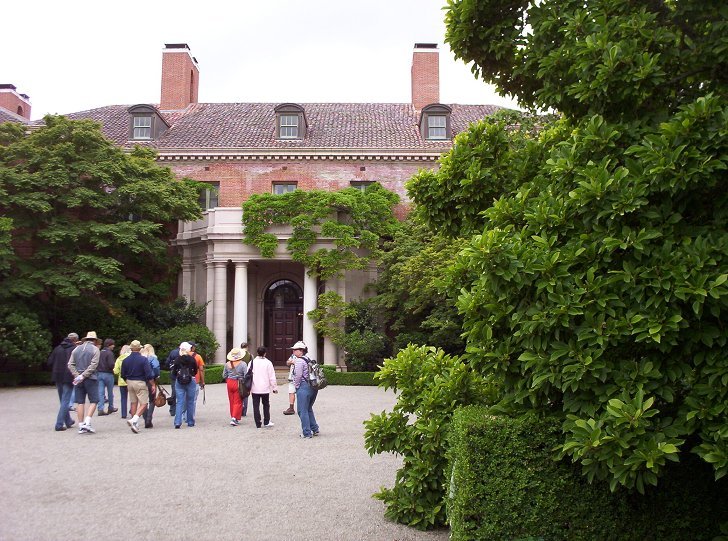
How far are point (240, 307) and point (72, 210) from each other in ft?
25.6

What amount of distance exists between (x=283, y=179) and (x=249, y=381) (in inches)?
739

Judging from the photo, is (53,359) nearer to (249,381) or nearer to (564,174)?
(249,381)

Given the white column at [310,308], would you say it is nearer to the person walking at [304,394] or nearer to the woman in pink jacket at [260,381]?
the woman in pink jacket at [260,381]

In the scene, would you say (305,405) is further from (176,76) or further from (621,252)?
(176,76)

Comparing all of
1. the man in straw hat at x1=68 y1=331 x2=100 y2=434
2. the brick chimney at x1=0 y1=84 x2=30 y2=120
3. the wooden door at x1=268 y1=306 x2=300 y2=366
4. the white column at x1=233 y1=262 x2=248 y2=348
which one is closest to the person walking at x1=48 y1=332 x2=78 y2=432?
the man in straw hat at x1=68 y1=331 x2=100 y2=434

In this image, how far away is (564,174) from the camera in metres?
4.42

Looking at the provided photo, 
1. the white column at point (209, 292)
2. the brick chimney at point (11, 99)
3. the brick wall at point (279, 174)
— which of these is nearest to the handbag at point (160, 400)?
the white column at point (209, 292)

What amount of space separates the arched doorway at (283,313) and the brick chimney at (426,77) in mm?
12722

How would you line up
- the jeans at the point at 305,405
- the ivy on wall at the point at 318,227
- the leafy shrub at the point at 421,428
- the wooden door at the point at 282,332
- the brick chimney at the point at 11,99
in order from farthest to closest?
the brick chimney at the point at 11,99 → the wooden door at the point at 282,332 → the ivy on wall at the point at 318,227 → the jeans at the point at 305,405 → the leafy shrub at the point at 421,428

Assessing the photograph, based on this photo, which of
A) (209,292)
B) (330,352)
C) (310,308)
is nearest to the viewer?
(330,352)

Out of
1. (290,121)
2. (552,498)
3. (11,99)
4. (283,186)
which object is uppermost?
(11,99)

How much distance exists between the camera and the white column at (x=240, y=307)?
25.8m

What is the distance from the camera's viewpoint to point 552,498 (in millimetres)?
4762

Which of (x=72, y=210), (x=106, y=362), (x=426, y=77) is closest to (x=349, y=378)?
(x=106, y=362)
